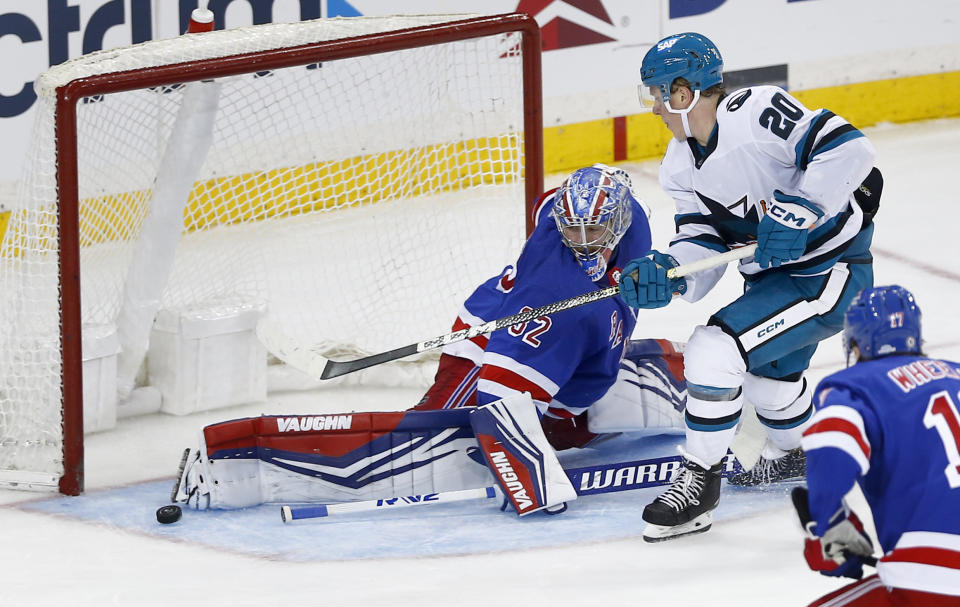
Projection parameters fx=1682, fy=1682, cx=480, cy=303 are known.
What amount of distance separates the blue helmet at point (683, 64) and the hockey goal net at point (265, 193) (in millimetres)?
909

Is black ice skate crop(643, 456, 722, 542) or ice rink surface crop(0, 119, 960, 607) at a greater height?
black ice skate crop(643, 456, 722, 542)

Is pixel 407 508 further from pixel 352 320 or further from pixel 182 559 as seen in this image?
pixel 352 320

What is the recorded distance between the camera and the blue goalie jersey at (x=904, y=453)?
2369mm

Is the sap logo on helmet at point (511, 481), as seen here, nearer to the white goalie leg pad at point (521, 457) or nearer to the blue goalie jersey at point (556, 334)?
the white goalie leg pad at point (521, 457)

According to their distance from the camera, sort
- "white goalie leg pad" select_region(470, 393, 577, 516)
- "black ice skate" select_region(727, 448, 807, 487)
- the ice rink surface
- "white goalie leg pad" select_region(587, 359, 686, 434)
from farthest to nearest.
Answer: "white goalie leg pad" select_region(587, 359, 686, 434) < "black ice skate" select_region(727, 448, 807, 487) < "white goalie leg pad" select_region(470, 393, 577, 516) < the ice rink surface

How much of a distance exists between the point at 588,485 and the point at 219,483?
2.69 ft

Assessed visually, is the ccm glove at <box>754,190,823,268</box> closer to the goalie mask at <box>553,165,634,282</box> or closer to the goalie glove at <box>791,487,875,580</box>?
the goalie mask at <box>553,165,634,282</box>

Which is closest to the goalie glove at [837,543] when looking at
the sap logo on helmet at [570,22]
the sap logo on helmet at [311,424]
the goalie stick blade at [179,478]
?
the sap logo on helmet at [311,424]

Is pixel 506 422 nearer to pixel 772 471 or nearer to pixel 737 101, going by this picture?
pixel 772 471

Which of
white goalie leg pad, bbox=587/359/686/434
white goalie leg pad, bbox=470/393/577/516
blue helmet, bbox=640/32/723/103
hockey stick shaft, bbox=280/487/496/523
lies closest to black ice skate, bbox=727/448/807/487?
white goalie leg pad, bbox=587/359/686/434

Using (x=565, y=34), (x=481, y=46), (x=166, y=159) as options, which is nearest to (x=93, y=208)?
(x=166, y=159)

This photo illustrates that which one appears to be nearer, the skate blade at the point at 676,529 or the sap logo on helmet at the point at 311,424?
the skate blade at the point at 676,529

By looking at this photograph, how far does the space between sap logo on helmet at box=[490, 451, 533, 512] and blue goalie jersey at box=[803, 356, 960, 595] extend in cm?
125

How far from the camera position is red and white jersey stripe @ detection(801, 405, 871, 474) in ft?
7.73
